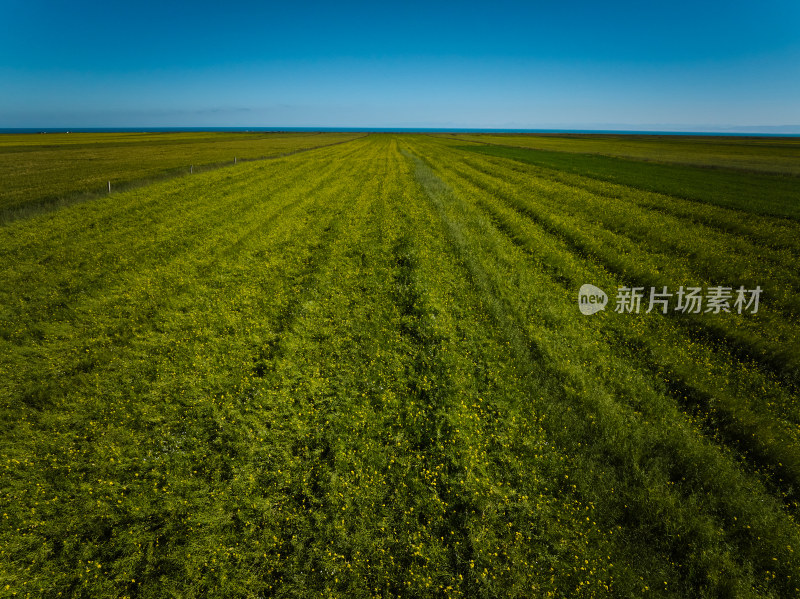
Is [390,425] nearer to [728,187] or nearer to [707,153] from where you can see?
[728,187]

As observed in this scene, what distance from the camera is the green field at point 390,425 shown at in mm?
5020

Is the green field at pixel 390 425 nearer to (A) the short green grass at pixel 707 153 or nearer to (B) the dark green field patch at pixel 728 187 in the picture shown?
(B) the dark green field patch at pixel 728 187

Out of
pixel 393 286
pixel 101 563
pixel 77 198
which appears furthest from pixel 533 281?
pixel 77 198

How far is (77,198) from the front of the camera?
87.5 ft

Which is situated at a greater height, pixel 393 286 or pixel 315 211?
pixel 315 211

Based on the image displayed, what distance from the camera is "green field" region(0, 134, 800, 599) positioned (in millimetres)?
5020

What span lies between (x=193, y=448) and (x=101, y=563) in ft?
6.49

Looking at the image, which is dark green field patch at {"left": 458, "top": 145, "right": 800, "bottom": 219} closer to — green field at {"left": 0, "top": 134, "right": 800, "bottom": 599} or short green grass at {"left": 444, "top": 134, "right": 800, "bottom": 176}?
short green grass at {"left": 444, "top": 134, "right": 800, "bottom": 176}

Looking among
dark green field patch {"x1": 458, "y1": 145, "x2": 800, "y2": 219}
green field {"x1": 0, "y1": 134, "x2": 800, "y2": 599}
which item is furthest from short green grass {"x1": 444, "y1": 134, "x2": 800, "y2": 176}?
green field {"x1": 0, "y1": 134, "x2": 800, "y2": 599}

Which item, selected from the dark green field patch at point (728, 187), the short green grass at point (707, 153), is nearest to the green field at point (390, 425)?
the dark green field patch at point (728, 187)

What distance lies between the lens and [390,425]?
7281mm

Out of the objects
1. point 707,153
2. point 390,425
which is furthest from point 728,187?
point 707,153

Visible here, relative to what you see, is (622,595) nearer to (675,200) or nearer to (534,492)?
(534,492)

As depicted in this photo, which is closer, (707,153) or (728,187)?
(728,187)
